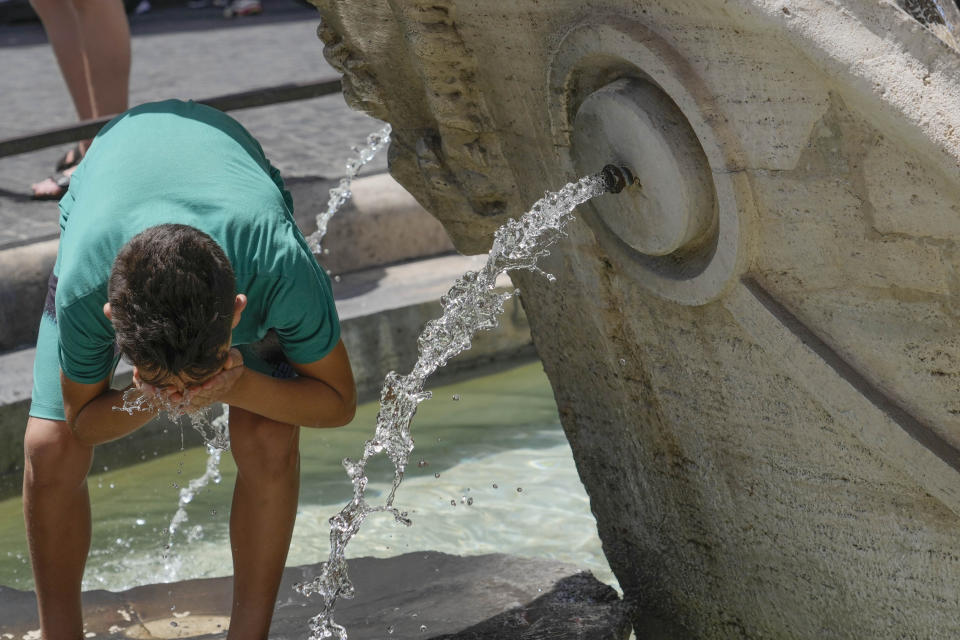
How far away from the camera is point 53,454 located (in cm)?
220

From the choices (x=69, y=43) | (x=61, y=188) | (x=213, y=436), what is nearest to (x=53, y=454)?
(x=213, y=436)

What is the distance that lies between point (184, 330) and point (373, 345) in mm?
2522

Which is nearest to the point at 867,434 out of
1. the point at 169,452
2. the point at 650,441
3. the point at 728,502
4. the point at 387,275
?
the point at 728,502

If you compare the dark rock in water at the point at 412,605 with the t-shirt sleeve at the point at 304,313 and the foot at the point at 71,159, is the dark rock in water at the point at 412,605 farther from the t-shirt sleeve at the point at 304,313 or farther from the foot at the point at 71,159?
the foot at the point at 71,159

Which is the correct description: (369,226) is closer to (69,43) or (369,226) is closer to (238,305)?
(69,43)

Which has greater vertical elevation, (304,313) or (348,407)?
(304,313)

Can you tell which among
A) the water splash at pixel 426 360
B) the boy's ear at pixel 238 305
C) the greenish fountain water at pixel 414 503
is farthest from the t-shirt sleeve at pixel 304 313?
the greenish fountain water at pixel 414 503

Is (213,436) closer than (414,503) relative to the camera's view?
No

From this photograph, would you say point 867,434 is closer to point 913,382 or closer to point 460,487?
point 913,382

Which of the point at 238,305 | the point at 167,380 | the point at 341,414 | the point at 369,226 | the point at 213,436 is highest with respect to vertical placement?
the point at 238,305

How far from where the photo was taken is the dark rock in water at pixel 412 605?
2445 millimetres

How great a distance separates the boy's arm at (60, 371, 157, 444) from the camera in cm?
206

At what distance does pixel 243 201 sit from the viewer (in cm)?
198

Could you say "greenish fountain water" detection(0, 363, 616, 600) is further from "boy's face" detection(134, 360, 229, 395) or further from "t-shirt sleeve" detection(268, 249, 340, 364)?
"boy's face" detection(134, 360, 229, 395)
